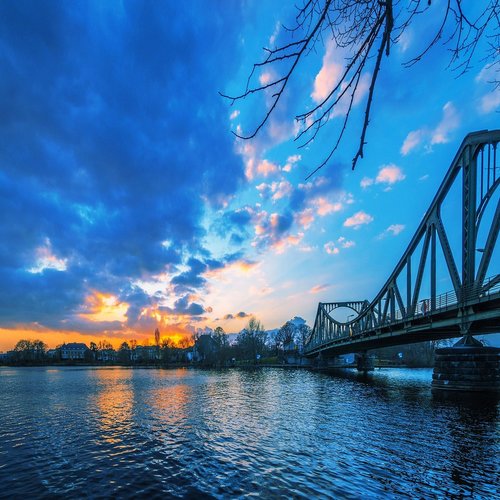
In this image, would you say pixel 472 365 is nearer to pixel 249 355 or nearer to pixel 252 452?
pixel 252 452

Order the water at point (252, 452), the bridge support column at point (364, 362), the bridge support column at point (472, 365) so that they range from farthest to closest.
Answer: the bridge support column at point (364, 362)
the bridge support column at point (472, 365)
the water at point (252, 452)

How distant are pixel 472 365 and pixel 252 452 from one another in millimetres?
31906

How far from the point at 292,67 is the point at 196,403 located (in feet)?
113

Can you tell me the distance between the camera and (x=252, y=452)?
16.0 meters

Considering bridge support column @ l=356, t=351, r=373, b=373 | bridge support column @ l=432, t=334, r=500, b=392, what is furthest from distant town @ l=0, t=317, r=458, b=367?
bridge support column @ l=432, t=334, r=500, b=392

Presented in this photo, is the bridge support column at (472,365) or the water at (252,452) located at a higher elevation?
the bridge support column at (472,365)

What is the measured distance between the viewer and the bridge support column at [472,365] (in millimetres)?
36688

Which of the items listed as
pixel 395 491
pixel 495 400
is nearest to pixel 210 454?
pixel 395 491

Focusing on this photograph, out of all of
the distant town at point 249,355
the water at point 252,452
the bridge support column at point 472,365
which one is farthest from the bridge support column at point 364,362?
the water at point 252,452

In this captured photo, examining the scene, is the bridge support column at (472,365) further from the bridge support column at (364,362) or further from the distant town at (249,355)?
the distant town at (249,355)

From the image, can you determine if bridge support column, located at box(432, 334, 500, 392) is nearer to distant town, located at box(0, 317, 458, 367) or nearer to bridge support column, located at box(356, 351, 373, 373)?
bridge support column, located at box(356, 351, 373, 373)

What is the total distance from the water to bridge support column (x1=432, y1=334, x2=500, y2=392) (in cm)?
801

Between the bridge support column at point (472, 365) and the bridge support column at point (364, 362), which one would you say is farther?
the bridge support column at point (364, 362)

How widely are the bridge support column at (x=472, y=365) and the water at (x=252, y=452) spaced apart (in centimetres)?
801
